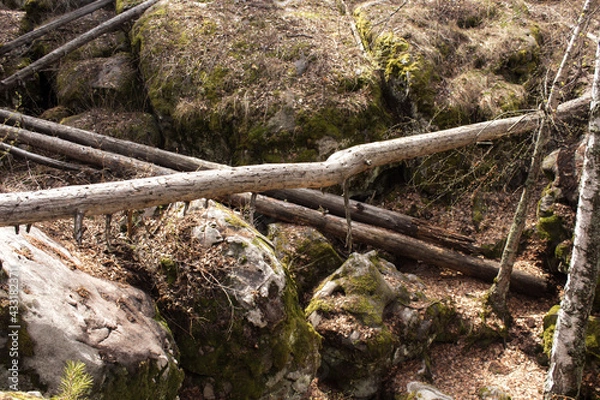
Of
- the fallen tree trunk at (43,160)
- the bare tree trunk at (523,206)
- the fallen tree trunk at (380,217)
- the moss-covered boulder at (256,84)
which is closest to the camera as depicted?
the bare tree trunk at (523,206)

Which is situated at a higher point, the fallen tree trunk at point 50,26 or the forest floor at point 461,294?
the fallen tree trunk at point 50,26

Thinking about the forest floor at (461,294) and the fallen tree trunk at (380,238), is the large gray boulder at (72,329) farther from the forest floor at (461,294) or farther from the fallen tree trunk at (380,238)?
the fallen tree trunk at (380,238)

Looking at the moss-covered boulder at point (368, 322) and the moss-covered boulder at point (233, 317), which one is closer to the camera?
the moss-covered boulder at point (233, 317)

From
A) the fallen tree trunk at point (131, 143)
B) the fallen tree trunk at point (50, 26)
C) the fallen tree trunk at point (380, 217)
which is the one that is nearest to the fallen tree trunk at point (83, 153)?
the fallen tree trunk at point (131, 143)

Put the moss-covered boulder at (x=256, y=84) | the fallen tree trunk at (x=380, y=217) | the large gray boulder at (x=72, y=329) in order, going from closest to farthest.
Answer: the large gray boulder at (x=72, y=329) → the fallen tree trunk at (x=380, y=217) → the moss-covered boulder at (x=256, y=84)

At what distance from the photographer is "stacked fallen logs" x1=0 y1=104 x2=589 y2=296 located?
8.15 meters

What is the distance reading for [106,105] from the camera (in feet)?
34.1

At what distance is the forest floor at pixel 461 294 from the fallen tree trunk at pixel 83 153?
353 millimetres

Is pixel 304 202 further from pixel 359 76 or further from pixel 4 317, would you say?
pixel 4 317

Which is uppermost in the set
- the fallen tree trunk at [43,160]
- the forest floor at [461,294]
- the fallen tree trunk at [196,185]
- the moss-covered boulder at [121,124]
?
the fallen tree trunk at [196,185]

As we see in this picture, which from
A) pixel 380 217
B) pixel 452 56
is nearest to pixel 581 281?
pixel 380 217

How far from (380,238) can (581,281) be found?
3582 millimetres

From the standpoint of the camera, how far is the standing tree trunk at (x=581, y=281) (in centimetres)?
529

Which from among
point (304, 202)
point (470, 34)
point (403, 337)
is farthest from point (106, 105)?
point (470, 34)
